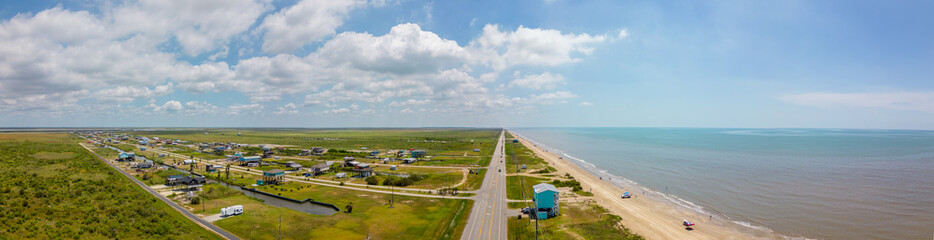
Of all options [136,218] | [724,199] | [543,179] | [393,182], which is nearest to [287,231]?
[136,218]

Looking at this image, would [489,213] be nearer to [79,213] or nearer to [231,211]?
[231,211]

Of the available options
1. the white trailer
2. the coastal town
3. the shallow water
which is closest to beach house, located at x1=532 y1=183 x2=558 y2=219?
the coastal town

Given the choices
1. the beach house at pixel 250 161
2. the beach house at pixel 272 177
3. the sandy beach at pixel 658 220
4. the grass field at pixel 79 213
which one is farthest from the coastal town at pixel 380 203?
the beach house at pixel 250 161

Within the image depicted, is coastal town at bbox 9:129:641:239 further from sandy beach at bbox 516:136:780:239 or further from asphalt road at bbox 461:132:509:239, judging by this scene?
sandy beach at bbox 516:136:780:239

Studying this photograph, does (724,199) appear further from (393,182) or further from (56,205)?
(56,205)

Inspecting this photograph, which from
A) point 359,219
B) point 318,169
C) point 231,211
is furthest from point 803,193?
point 318,169

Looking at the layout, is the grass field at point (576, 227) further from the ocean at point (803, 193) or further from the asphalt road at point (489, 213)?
the ocean at point (803, 193)
